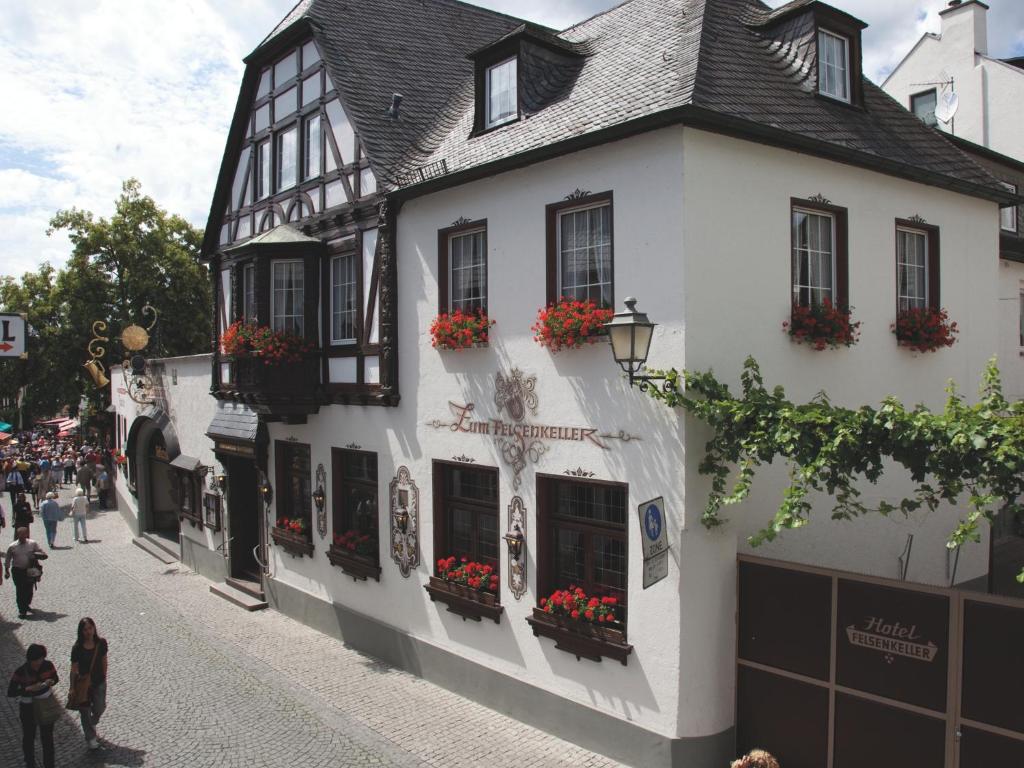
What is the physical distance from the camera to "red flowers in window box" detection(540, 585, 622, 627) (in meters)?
8.40

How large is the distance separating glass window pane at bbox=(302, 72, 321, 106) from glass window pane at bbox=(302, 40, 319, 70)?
0.22m

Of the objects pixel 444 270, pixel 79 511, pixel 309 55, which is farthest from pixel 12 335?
pixel 79 511

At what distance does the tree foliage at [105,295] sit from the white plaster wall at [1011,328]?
95.8ft

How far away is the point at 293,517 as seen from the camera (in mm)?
14312

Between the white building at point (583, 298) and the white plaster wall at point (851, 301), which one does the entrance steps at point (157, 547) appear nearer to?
the white building at point (583, 298)

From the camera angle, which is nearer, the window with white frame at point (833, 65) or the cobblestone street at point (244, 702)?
the cobblestone street at point (244, 702)

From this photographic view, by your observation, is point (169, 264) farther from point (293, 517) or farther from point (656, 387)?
point (656, 387)

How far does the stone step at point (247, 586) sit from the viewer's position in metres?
15.4

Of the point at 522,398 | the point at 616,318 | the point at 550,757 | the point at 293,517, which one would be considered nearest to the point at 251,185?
the point at 293,517

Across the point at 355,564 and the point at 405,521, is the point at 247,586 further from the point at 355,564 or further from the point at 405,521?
the point at 405,521

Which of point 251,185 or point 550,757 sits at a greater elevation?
point 251,185

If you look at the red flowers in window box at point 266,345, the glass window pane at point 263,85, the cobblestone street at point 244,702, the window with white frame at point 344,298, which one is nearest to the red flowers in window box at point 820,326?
the cobblestone street at point 244,702

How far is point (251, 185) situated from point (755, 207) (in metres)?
10.4

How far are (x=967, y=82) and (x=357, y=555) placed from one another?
18514mm
